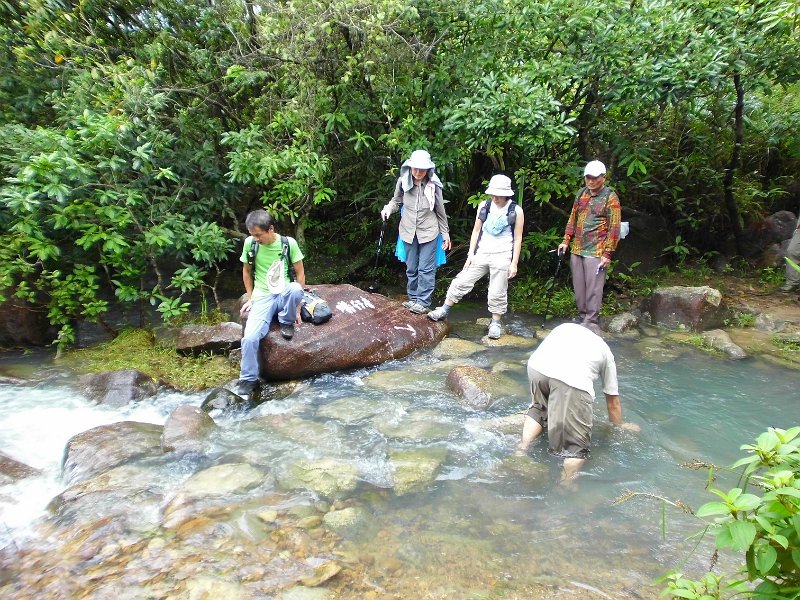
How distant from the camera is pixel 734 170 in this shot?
30.1 ft

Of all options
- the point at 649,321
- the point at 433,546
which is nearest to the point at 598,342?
the point at 433,546

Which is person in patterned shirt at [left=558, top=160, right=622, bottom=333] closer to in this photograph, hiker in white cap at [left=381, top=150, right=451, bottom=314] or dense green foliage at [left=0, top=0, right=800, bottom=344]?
dense green foliage at [left=0, top=0, right=800, bottom=344]

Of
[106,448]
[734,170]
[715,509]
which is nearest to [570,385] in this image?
[715,509]

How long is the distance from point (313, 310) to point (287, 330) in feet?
1.39

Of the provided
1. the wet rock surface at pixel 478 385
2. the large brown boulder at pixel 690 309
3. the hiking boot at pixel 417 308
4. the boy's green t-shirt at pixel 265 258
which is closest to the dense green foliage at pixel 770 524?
the wet rock surface at pixel 478 385

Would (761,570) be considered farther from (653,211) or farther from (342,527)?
(653,211)

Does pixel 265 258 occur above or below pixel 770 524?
above

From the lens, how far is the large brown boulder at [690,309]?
7602 millimetres

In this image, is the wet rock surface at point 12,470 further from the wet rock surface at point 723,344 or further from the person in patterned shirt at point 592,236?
the wet rock surface at point 723,344

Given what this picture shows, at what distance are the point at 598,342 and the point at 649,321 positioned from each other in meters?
4.56

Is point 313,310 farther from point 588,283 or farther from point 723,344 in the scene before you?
point 723,344

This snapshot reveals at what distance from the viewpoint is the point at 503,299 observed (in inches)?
285

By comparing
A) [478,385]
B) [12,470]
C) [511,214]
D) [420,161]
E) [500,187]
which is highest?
[420,161]

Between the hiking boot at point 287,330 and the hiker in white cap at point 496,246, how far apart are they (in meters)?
2.34
